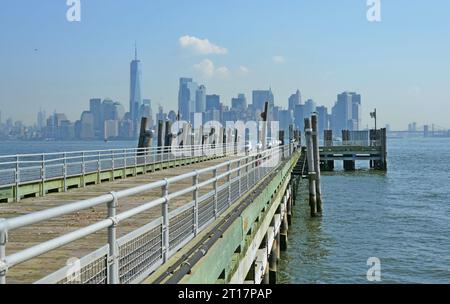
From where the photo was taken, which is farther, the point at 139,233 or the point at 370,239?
the point at 370,239

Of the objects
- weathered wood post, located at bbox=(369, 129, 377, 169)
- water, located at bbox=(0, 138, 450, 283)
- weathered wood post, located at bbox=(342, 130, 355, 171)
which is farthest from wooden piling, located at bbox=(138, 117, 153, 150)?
weathered wood post, located at bbox=(369, 129, 377, 169)

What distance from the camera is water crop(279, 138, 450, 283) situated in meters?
19.9

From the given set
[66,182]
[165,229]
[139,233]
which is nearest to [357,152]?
[66,182]

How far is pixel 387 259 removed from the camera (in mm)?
22016

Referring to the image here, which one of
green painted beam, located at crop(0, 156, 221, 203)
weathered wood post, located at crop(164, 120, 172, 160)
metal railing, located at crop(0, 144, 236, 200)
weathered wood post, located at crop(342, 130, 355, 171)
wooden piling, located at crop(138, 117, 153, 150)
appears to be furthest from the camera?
weathered wood post, located at crop(342, 130, 355, 171)

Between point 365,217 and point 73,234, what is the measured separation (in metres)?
30.1

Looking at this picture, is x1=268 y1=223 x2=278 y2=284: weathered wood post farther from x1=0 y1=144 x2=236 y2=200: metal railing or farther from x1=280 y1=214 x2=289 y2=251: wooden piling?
x1=0 y1=144 x2=236 y2=200: metal railing

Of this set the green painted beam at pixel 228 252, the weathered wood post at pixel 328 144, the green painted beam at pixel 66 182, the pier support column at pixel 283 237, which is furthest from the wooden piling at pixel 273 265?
the weathered wood post at pixel 328 144

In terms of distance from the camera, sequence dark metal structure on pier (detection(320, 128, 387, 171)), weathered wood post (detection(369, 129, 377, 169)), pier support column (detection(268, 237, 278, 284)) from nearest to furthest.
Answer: pier support column (detection(268, 237, 278, 284))
dark metal structure on pier (detection(320, 128, 387, 171))
weathered wood post (detection(369, 129, 377, 169))

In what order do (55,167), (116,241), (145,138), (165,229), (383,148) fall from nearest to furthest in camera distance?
1. (116,241)
2. (165,229)
3. (55,167)
4. (145,138)
5. (383,148)

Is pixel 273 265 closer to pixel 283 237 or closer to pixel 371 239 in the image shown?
pixel 283 237

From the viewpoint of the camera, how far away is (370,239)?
84.5 ft

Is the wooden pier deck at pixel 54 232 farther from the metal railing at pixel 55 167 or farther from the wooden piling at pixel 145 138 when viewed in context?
the wooden piling at pixel 145 138
